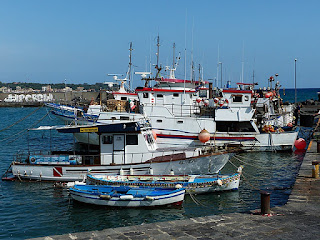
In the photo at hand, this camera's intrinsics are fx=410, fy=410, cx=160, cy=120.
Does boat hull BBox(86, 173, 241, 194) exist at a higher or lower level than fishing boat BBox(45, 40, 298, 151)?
lower

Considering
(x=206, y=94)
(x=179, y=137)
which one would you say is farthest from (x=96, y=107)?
(x=206, y=94)

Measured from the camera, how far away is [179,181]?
63.4ft

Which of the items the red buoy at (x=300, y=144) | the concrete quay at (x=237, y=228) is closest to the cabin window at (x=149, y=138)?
the concrete quay at (x=237, y=228)

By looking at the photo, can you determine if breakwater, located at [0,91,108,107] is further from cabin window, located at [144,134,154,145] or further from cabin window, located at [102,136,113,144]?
cabin window, located at [102,136,113,144]

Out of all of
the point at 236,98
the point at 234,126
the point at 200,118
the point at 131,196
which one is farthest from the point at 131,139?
the point at 236,98

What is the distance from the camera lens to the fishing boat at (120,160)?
2108 cm

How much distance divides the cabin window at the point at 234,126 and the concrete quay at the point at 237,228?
1836cm

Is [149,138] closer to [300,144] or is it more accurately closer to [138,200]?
[138,200]

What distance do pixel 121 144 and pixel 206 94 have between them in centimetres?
2020

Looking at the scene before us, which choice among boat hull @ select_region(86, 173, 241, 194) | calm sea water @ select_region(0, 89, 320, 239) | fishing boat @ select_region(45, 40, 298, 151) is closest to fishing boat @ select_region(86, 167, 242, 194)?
boat hull @ select_region(86, 173, 241, 194)

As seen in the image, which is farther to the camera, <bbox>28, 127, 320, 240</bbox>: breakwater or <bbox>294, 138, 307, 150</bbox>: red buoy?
<bbox>294, 138, 307, 150</bbox>: red buoy

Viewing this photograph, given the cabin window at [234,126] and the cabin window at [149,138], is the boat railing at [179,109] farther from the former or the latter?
the cabin window at [149,138]

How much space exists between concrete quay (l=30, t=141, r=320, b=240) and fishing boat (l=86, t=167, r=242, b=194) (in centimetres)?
527

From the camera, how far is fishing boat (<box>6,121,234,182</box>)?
69.2 feet
